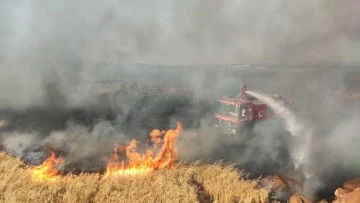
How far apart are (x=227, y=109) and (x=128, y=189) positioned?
1247 centimetres

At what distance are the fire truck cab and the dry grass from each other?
8.70 meters

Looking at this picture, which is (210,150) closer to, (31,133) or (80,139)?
(80,139)

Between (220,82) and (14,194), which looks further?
(220,82)

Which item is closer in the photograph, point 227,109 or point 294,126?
point 227,109

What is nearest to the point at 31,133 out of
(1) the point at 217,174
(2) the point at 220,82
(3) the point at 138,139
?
(3) the point at 138,139

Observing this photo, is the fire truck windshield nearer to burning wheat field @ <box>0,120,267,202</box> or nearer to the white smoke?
the white smoke

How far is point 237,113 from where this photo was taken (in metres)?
19.4

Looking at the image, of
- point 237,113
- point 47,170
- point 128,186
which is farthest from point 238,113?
point 128,186

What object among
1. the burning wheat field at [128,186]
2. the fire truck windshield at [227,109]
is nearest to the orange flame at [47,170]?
the burning wheat field at [128,186]

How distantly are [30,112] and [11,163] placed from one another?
63.9 feet

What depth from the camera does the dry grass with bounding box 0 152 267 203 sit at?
742 cm

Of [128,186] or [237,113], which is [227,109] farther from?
[128,186]

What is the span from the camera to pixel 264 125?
21625 mm

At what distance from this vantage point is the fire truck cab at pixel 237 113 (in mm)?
19531
